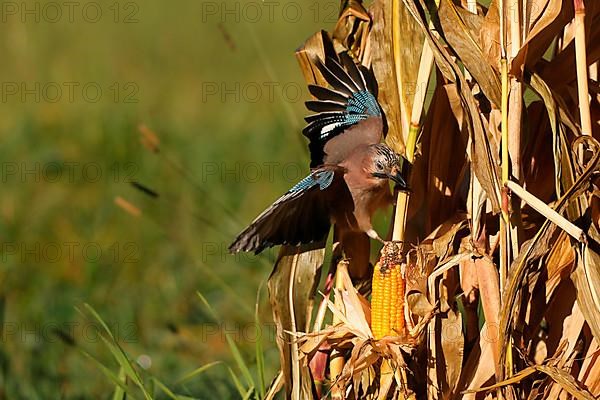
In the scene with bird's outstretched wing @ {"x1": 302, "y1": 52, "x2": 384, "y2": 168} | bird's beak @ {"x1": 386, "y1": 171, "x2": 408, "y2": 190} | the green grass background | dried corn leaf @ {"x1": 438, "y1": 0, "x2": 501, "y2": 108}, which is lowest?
the green grass background

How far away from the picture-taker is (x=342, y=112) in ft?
7.13

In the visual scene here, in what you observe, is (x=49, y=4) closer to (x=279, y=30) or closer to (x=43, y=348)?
(x=279, y=30)

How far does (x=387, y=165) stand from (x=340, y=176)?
0.87 ft

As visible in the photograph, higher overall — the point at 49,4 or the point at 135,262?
the point at 49,4

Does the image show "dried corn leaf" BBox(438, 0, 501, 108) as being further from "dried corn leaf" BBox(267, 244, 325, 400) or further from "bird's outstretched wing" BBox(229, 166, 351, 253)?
"dried corn leaf" BBox(267, 244, 325, 400)

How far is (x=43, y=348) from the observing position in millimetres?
3350

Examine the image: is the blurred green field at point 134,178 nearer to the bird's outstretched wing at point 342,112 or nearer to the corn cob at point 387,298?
the bird's outstretched wing at point 342,112

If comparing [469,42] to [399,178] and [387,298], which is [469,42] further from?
[387,298]

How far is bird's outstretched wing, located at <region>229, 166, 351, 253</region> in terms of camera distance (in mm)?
1994

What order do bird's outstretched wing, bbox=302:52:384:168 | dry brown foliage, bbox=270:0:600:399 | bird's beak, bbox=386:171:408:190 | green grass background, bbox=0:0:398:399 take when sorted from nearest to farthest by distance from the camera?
dry brown foliage, bbox=270:0:600:399
bird's beak, bbox=386:171:408:190
bird's outstretched wing, bbox=302:52:384:168
green grass background, bbox=0:0:398:399

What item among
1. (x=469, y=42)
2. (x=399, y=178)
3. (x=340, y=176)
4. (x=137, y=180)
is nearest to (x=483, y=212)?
(x=399, y=178)

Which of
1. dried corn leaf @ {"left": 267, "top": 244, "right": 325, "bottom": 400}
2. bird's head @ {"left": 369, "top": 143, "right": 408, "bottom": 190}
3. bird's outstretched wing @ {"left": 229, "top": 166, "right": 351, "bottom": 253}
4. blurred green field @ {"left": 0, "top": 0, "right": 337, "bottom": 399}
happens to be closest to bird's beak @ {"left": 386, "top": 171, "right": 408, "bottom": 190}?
bird's head @ {"left": 369, "top": 143, "right": 408, "bottom": 190}

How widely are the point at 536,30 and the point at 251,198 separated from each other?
9.84 feet

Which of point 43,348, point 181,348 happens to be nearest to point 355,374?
point 181,348
